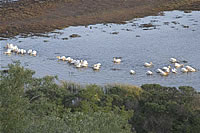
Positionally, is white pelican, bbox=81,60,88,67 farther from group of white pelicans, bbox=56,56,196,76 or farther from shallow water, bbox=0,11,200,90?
shallow water, bbox=0,11,200,90

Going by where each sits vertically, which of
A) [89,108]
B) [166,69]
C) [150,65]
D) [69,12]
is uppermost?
[89,108]

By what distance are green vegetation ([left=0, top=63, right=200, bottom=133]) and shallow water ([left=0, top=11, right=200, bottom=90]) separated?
5527 mm

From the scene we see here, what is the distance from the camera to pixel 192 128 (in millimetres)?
18969

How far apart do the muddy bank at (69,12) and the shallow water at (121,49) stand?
2.78 meters

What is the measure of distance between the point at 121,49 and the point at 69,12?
19960 mm

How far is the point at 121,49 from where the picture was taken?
3856cm

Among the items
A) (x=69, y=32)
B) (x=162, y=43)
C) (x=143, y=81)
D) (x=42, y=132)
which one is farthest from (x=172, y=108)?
(x=69, y=32)

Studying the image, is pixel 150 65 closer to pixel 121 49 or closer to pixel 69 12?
pixel 121 49

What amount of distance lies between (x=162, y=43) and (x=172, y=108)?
20523mm

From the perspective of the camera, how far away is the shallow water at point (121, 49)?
99.6ft

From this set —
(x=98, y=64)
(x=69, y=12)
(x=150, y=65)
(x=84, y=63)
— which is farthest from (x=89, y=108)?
(x=69, y=12)

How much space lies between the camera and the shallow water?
30345mm

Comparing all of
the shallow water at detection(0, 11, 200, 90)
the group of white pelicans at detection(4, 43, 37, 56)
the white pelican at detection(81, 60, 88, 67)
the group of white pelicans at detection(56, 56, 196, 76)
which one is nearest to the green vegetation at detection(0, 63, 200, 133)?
the shallow water at detection(0, 11, 200, 90)

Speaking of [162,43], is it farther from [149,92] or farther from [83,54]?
[149,92]
